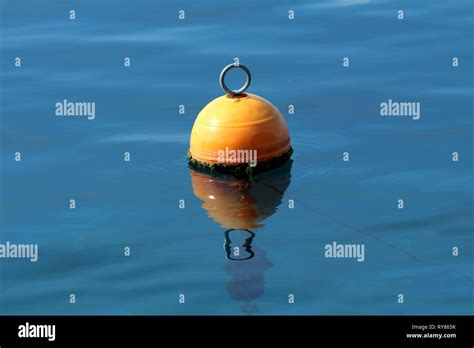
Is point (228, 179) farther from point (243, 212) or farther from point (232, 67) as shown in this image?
point (232, 67)

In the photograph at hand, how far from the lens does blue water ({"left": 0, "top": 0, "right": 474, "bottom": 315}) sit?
16.2m

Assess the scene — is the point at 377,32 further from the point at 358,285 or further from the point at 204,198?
the point at 358,285

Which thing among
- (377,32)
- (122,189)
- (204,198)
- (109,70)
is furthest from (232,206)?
(377,32)

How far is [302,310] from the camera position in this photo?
15.5 m

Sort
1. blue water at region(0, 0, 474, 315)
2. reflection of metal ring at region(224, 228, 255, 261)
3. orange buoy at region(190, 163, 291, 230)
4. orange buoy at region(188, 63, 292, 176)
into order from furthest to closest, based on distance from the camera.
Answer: orange buoy at region(188, 63, 292, 176)
orange buoy at region(190, 163, 291, 230)
reflection of metal ring at region(224, 228, 255, 261)
blue water at region(0, 0, 474, 315)

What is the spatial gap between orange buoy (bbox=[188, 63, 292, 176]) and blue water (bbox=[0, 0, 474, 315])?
321 mm

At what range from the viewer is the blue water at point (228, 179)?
16203mm

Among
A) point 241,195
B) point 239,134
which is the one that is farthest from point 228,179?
point 239,134

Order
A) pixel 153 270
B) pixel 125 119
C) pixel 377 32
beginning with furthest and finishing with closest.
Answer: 1. pixel 377 32
2. pixel 125 119
3. pixel 153 270

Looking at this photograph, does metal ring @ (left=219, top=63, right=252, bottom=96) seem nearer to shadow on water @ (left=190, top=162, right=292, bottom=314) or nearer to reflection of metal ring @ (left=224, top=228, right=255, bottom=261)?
shadow on water @ (left=190, top=162, right=292, bottom=314)

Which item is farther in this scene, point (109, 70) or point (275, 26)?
point (275, 26)

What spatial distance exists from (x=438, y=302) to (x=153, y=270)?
12.6ft

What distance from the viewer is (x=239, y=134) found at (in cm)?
1873

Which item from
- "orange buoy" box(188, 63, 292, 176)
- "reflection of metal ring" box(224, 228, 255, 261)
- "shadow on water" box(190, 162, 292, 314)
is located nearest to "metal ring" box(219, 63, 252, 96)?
"orange buoy" box(188, 63, 292, 176)
